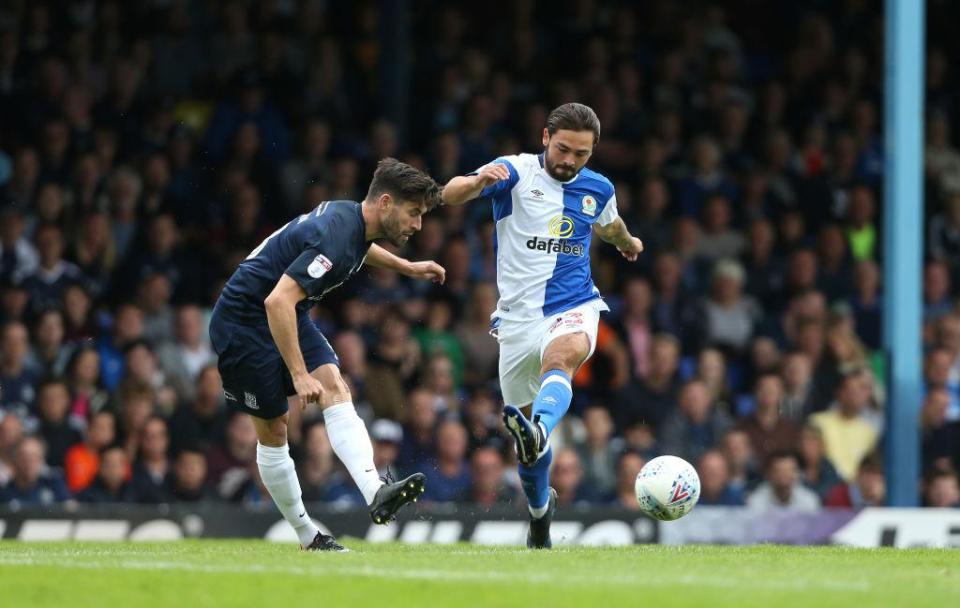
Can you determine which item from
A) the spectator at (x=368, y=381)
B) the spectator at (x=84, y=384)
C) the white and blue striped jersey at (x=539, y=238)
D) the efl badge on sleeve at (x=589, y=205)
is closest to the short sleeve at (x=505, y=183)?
the white and blue striped jersey at (x=539, y=238)

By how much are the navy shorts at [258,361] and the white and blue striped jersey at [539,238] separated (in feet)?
3.62

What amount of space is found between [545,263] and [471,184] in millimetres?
671

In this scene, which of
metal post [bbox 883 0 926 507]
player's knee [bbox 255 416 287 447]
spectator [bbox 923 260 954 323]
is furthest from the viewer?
spectator [bbox 923 260 954 323]

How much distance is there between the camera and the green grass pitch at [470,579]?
5.88 metres

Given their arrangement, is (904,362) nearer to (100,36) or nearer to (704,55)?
(704,55)

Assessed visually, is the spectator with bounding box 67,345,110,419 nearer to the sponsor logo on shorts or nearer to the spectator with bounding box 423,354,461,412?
the spectator with bounding box 423,354,461,412

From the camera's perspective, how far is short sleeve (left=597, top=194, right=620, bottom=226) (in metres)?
8.88

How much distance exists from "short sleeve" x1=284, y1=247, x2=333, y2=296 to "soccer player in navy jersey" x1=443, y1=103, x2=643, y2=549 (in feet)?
3.51

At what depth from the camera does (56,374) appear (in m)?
12.2

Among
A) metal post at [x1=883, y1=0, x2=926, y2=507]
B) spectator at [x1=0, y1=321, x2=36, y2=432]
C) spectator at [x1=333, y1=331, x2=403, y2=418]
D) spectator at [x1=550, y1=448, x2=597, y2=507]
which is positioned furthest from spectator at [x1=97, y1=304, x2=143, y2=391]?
metal post at [x1=883, y1=0, x2=926, y2=507]

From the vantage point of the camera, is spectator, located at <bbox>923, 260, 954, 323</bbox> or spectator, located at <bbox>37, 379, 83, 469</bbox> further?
spectator, located at <bbox>923, 260, 954, 323</bbox>

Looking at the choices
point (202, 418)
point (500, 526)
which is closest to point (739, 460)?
point (500, 526)

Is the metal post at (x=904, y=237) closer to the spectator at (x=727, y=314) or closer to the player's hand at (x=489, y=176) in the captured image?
the spectator at (x=727, y=314)

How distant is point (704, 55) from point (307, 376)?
33.1 feet
